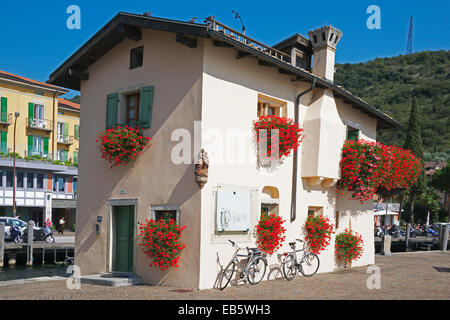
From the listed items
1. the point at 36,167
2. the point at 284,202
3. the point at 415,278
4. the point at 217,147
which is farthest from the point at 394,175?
the point at 36,167

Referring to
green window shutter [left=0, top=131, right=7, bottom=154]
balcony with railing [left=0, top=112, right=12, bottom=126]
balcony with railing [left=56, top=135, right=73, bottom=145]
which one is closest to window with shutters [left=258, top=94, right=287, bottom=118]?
balcony with railing [left=0, top=112, right=12, bottom=126]

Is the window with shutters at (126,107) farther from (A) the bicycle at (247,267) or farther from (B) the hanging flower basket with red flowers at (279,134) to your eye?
(A) the bicycle at (247,267)

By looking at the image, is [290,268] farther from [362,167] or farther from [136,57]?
[136,57]

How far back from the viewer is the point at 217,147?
469 inches

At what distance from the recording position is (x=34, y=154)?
43719mm

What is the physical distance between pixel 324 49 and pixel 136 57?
7068mm

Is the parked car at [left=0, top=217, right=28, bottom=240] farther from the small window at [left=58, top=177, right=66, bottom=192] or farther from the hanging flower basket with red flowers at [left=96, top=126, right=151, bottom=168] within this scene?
the hanging flower basket with red flowers at [left=96, top=126, right=151, bottom=168]

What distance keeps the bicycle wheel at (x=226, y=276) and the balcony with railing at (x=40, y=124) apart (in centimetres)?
3650

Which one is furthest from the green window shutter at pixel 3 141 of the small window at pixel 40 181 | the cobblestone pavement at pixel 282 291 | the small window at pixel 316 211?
the small window at pixel 316 211

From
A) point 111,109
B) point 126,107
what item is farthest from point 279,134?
→ point 111,109

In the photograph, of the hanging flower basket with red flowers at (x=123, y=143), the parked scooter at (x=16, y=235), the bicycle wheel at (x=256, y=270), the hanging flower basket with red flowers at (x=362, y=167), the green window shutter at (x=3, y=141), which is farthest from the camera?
the green window shutter at (x=3, y=141)

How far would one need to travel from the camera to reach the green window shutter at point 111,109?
44.3 feet

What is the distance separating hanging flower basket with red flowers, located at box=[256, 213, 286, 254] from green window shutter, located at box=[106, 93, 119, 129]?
195 inches
